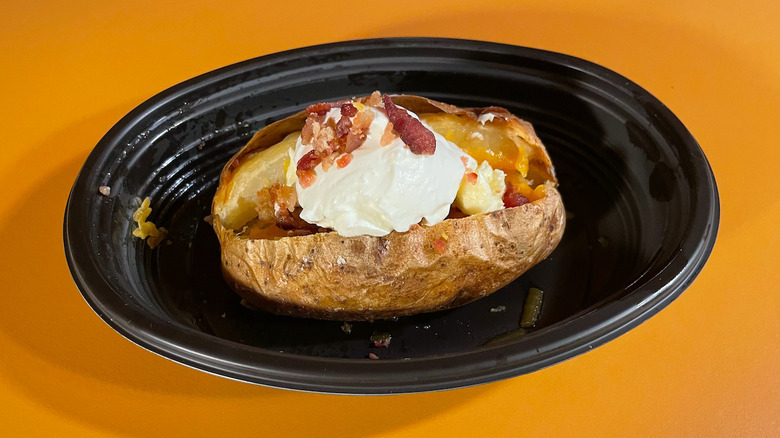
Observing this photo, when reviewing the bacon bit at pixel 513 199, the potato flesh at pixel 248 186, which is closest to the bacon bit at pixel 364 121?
the potato flesh at pixel 248 186

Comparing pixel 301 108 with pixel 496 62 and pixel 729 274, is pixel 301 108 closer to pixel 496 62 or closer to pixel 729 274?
pixel 496 62

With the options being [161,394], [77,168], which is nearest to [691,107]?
[161,394]

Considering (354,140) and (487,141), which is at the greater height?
(487,141)

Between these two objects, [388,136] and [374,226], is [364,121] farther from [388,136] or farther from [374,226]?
[374,226]

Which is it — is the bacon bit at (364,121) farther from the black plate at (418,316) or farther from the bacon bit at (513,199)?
the black plate at (418,316)

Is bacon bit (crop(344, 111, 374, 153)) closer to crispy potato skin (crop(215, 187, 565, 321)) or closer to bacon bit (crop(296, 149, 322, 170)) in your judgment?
bacon bit (crop(296, 149, 322, 170))

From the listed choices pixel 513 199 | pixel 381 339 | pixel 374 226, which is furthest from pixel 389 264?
pixel 513 199

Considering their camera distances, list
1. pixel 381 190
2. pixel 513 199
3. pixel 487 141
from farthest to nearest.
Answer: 1. pixel 487 141
2. pixel 513 199
3. pixel 381 190

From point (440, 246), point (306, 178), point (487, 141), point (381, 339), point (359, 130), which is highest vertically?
point (487, 141)
